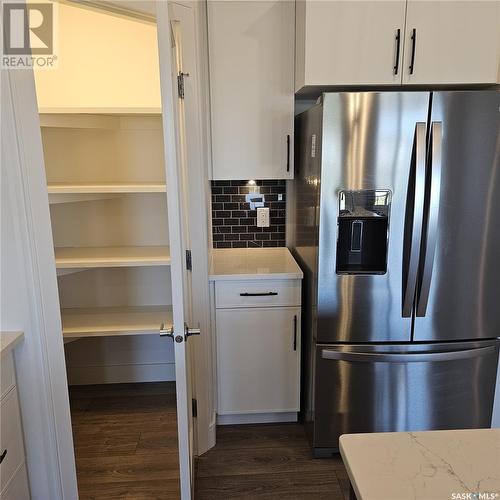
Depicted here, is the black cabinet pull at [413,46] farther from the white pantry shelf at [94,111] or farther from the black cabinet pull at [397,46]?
the white pantry shelf at [94,111]

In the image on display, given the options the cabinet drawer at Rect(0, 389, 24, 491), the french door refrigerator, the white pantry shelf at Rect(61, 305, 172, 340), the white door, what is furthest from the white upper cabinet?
the cabinet drawer at Rect(0, 389, 24, 491)

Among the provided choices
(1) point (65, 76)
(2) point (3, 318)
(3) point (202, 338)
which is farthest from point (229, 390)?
(1) point (65, 76)

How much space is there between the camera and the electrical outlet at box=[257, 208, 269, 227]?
2.70 m

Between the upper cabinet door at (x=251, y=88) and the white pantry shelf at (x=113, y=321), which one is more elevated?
the upper cabinet door at (x=251, y=88)

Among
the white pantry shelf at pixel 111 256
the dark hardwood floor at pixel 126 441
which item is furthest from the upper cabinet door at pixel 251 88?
the dark hardwood floor at pixel 126 441

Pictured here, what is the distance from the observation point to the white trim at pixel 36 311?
1.27 meters

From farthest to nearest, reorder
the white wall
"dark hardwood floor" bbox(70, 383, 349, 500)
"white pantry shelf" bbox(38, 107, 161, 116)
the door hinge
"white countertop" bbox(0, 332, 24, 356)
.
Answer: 1. the white wall
2. "white pantry shelf" bbox(38, 107, 161, 116)
3. "dark hardwood floor" bbox(70, 383, 349, 500)
4. the door hinge
5. "white countertop" bbox(0, 332, 24, 356)

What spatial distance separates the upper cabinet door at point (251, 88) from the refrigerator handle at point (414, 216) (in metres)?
0.71

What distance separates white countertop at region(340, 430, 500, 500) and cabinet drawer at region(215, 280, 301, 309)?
4.03 ft

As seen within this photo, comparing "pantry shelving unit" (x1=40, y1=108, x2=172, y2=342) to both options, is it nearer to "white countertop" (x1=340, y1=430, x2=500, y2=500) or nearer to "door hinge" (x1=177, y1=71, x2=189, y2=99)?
"door hinge" (x1=177, y1=71, x2=189, y2=99)

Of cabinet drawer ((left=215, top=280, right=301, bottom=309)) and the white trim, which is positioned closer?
the white trim

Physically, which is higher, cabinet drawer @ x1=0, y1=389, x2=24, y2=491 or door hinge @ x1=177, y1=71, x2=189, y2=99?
door hinge @ x1=177, y1=71, x2=189, y2=99

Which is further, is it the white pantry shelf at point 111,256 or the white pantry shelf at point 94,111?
the white pantry shelf at point 111,256

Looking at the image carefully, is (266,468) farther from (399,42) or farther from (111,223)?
(399,42)
